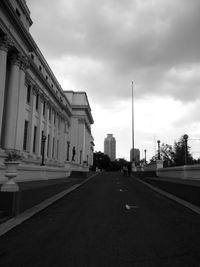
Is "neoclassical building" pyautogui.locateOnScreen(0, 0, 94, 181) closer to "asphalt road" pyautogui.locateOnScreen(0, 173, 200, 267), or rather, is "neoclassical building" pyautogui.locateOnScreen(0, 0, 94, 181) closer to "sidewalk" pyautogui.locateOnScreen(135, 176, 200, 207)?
"sidewalk" pyautogui.locateOnScreen(135, 176, 200, 207)

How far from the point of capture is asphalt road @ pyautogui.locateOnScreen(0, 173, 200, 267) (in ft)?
21.1

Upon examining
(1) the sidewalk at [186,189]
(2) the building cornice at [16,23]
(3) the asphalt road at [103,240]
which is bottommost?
(3) the asphalt road at [103,240]

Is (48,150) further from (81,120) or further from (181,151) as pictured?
(181,151)

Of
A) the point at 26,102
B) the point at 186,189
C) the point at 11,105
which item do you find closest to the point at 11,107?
the point at 11,105

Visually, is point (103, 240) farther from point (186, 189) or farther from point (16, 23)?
point (16, 23)

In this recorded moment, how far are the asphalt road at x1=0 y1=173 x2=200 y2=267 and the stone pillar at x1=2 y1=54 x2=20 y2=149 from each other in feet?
63.8

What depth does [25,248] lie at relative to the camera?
7.37 m

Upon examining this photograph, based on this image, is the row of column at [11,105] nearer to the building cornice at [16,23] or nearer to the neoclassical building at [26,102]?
the neoclassical building at [26,102]

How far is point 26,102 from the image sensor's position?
1743 inches

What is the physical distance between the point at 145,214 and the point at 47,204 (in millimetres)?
4838

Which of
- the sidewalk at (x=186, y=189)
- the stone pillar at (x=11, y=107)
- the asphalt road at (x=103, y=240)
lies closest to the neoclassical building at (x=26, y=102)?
the stone pillar at (x=11, y=107)

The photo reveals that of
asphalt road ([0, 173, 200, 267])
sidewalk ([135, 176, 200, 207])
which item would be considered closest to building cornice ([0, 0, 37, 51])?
sidewalk ([135, 176, 200, 207])

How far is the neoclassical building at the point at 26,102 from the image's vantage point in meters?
28.4

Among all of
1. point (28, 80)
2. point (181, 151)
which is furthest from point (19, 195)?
point (181, 151)
